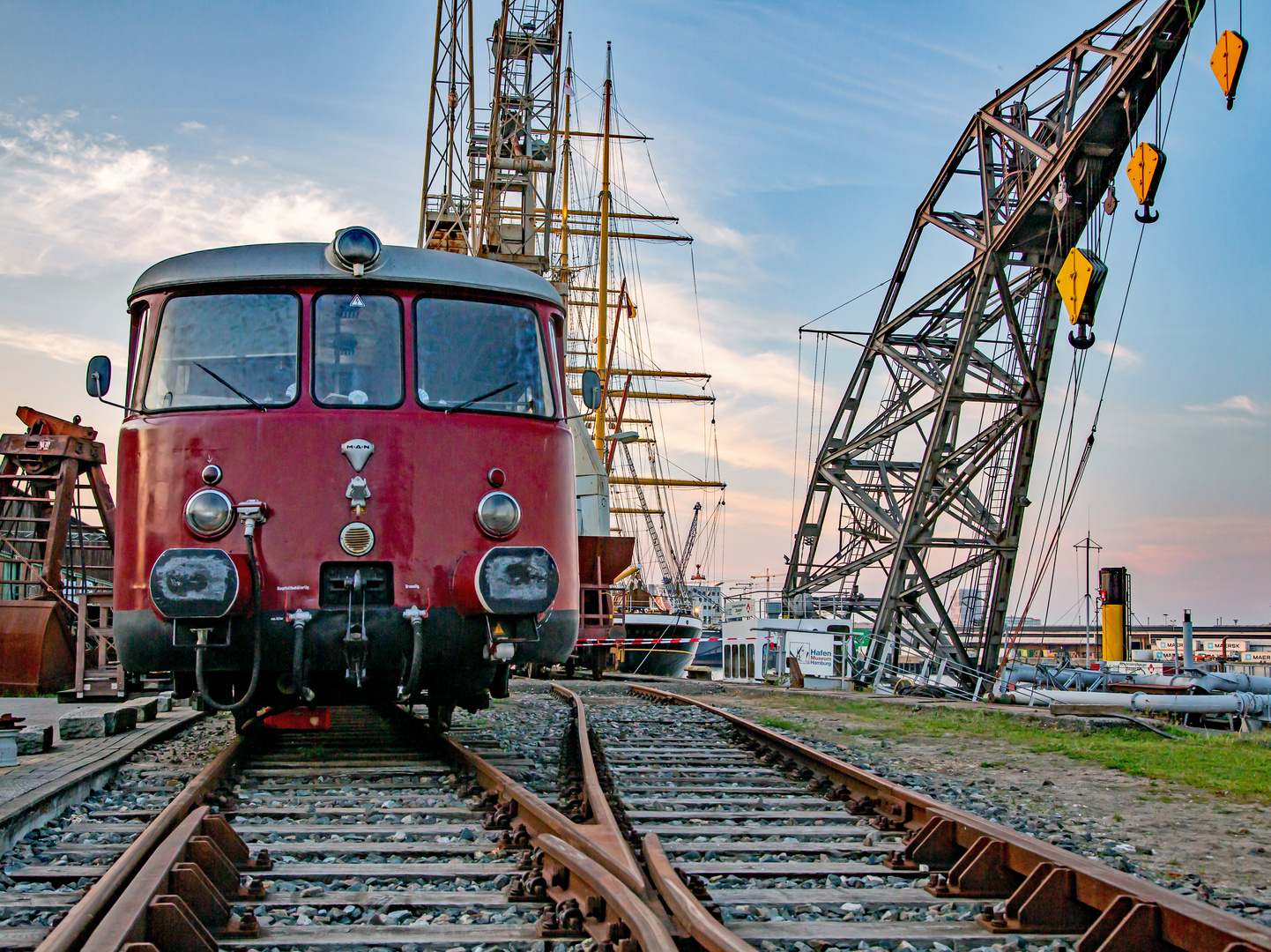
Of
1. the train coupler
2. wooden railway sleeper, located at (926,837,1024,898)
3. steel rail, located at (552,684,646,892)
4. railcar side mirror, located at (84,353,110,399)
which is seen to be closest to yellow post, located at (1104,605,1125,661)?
steel rail, located at (552,684,646,892)

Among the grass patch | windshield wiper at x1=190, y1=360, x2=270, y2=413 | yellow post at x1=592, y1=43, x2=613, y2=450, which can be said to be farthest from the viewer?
yellow post at x1=592, y1=43, x2=613, y2=450

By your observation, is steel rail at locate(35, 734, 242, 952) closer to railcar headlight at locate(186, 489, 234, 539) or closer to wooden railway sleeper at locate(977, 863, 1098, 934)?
railcar headlight at locate(186, 489, 234, 539)

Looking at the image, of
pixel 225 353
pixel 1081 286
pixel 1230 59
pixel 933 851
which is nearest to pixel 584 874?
pixel 933 851

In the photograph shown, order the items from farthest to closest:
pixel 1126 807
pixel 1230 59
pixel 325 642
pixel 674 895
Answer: pixel 1230 59 → pixel 1126 807 → pixel 325 642 → pixel 674 895

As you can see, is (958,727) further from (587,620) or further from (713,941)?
(713,941)

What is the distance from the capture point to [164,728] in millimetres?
9281

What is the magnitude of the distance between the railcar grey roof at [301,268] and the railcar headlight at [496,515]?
1467mm

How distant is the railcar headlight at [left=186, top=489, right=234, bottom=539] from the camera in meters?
6.40

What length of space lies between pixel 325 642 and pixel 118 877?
2602 millimetres

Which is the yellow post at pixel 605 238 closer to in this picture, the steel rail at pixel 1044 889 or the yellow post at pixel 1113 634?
the yellow post at pixel 1113 634

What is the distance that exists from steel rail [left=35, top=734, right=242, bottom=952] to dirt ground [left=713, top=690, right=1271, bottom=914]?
3.98 meters

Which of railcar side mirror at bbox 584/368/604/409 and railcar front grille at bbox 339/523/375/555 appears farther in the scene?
railcar side mirror at bbox 584/368/604/409

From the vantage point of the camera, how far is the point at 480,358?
23.7 ft

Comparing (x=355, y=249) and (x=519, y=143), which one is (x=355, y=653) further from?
(x=519, y=143)
